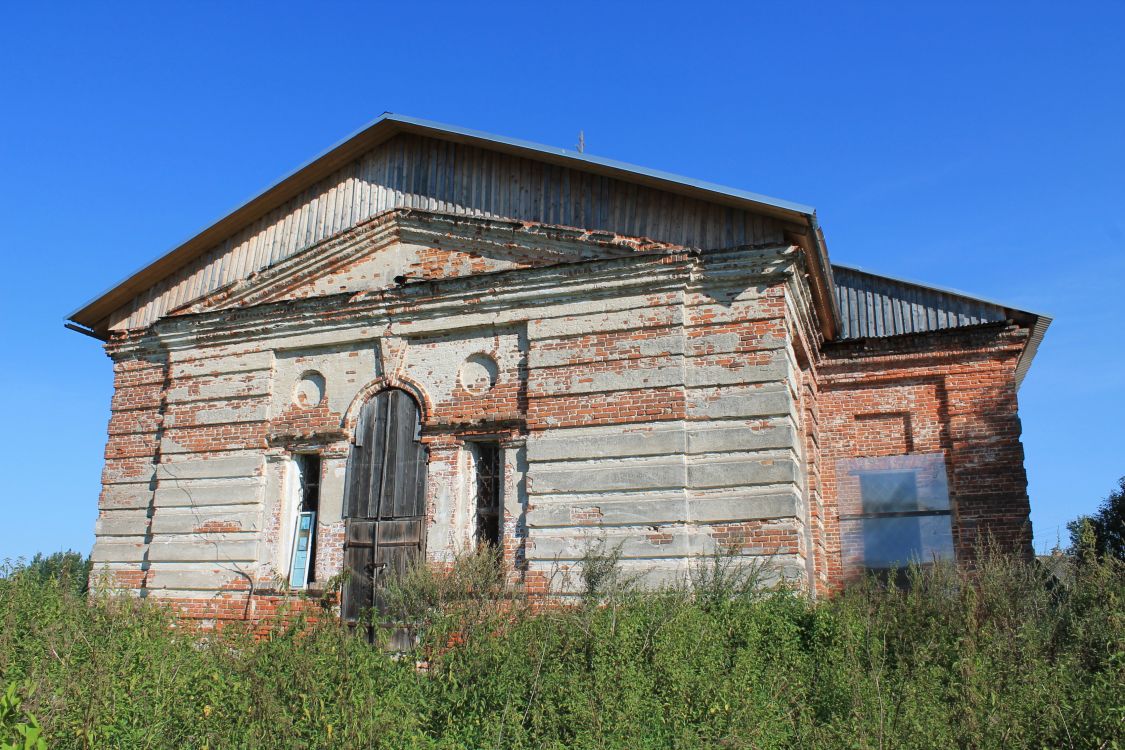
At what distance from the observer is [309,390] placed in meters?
11.4

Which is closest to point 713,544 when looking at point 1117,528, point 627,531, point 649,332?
point 627,531

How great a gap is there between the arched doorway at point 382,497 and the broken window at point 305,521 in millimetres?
615

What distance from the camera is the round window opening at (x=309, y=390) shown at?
11.3 m

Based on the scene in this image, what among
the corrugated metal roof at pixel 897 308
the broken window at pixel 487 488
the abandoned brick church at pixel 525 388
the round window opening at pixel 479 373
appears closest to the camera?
the abandoned brick church at pixel 525 388

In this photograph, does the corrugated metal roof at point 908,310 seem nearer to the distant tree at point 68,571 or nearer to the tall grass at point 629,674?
the tall grass at point 629,674

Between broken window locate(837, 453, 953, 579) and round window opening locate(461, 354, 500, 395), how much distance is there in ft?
18.9

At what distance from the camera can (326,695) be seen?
5434mm

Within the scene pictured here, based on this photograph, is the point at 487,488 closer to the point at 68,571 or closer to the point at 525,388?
the point at 525,388

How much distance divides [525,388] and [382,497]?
7.24ft

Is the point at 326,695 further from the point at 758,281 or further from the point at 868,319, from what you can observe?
the point at 868,319

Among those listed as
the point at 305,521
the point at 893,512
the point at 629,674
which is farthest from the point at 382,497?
the point at 893,512

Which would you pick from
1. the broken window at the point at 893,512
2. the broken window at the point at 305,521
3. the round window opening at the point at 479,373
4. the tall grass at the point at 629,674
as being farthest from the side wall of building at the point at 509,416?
the broken window at the point at 893,512

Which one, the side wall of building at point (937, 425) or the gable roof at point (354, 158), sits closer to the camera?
the gable roof at point (354, 158)

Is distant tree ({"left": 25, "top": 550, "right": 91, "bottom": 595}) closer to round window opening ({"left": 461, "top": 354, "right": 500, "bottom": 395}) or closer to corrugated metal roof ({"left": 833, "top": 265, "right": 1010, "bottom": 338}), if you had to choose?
round window opening ({"left": 461, "top": 354, "right": 500, "bottom": 395})
